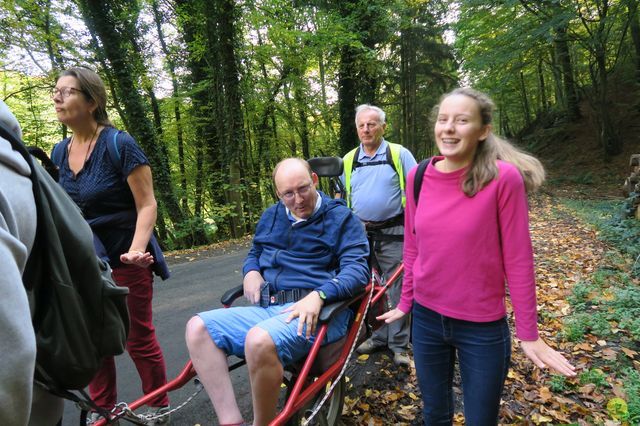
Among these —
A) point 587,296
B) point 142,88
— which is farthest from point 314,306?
point 142,88


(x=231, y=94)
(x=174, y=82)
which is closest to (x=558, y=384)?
(x=231, y=94)

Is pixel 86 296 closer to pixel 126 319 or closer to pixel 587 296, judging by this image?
pixel 126 319

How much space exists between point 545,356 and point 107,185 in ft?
7.86

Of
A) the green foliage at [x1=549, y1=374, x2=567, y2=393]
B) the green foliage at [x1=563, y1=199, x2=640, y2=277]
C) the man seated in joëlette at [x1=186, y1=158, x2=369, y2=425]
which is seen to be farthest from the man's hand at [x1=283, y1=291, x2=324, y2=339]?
the green foliage at [x1=563, y1=199, x2=640, y2=277]

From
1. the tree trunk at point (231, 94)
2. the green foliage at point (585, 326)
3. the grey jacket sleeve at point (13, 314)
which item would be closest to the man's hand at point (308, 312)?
the grey jacket sleeve at point (13, 314)

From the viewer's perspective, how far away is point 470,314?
5.75 ft

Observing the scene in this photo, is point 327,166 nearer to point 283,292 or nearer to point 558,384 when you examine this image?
point 283,292

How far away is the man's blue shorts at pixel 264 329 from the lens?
193 centimetres

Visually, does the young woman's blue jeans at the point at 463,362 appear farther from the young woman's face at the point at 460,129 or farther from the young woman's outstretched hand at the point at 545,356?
the young woman's face at the point at 460,129

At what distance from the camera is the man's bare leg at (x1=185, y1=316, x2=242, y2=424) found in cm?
194

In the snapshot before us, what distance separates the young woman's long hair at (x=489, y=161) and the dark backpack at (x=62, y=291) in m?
1.52

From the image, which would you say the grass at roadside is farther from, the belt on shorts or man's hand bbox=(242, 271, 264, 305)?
man's hand bbox=(242, 271, 264, 305)

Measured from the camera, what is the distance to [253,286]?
2.47 metres

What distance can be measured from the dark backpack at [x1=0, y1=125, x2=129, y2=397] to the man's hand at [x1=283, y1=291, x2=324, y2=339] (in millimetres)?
949
